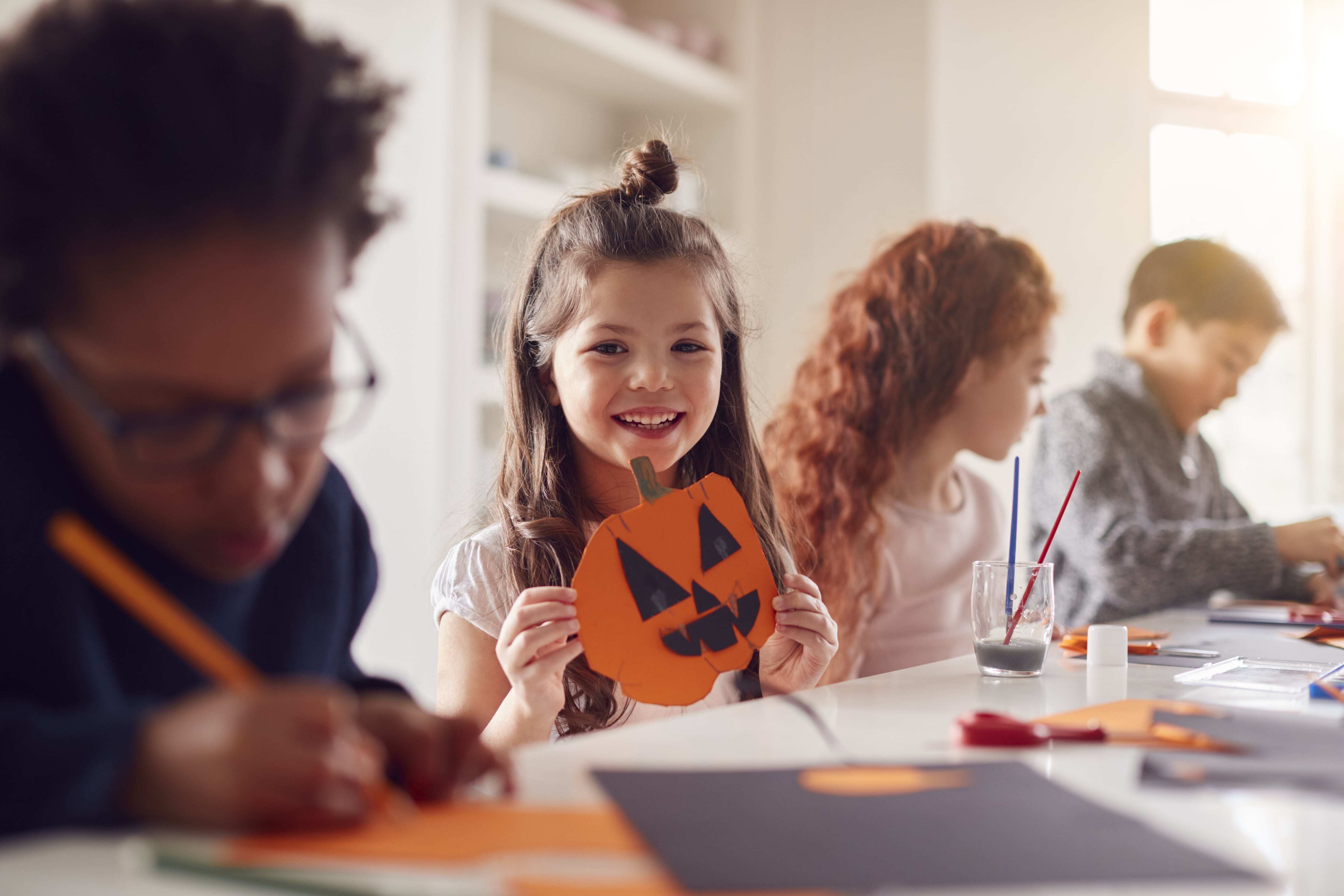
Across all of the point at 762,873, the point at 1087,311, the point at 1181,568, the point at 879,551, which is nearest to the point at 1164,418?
the point at 1181,568

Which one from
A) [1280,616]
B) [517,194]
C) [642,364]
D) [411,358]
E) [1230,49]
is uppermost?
[1230,49]

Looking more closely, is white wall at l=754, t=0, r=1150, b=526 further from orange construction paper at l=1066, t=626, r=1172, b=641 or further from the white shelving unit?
orange construction paper at l=1066, t=626, r=1172, b=641

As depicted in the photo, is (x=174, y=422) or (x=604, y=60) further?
(x=604, y=60)

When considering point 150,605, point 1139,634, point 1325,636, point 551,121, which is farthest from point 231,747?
point 551,121

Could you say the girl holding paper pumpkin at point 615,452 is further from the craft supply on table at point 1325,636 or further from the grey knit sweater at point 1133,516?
the grey knit sweater at point 1133,516

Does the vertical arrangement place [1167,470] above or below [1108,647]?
above

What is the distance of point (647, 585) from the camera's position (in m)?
0.95

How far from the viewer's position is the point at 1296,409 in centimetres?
344

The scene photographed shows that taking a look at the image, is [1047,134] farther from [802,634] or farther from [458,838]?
[458,838]

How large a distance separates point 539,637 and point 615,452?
34 cm

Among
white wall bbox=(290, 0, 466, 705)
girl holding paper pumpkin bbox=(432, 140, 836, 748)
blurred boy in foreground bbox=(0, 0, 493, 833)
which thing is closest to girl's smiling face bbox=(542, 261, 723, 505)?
girl holding paper pumpkin bbox=(432, 140, 836, 748)

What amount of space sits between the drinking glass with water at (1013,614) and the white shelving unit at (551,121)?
1.06 meters

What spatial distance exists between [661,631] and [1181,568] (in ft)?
4.06

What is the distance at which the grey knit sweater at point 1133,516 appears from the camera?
71.7 inches
